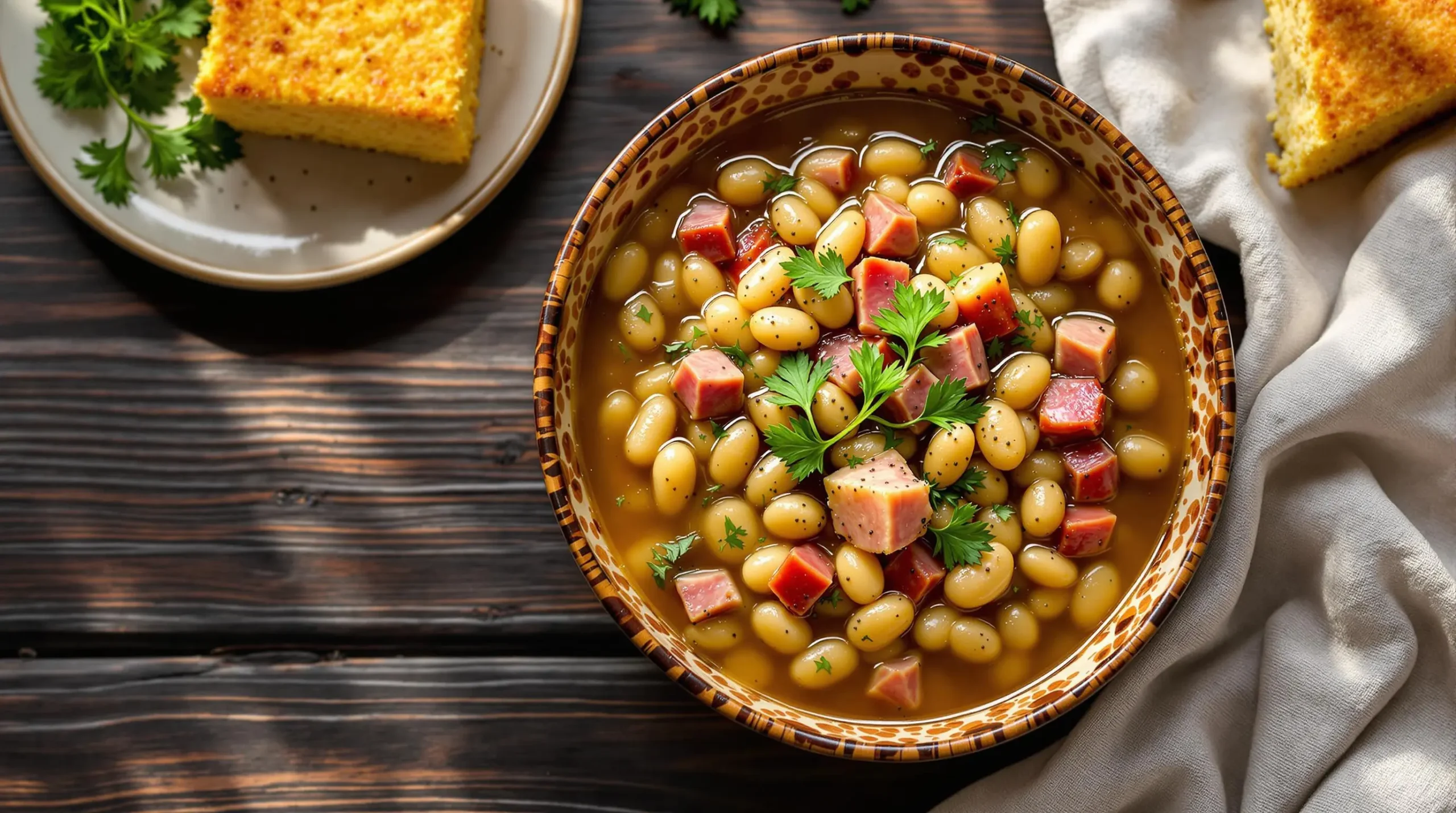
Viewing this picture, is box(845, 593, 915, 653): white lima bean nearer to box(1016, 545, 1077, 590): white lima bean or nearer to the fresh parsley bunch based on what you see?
box(1016, 545, 1077, 590): white lima bean

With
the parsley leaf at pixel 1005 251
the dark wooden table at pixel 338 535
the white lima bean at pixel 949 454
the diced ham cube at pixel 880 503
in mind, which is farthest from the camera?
the dark wooden table at pixel 338 535

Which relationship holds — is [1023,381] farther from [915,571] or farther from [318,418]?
[318,418]

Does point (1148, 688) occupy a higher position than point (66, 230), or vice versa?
point (66, 230)

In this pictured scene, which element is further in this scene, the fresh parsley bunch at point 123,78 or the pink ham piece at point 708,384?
the fresh parsley bunch at point 123,78

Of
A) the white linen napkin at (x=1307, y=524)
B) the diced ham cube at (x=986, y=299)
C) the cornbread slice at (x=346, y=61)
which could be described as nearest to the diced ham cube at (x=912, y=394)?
the diced ham cube at (x=986, y=299)

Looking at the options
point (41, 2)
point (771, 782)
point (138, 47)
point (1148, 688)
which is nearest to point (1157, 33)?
point (1148, 688)

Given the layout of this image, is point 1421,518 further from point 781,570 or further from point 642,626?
point 642,626

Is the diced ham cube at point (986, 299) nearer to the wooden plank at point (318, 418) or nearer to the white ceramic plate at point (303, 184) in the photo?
the wooden plank at point (318, 418)
